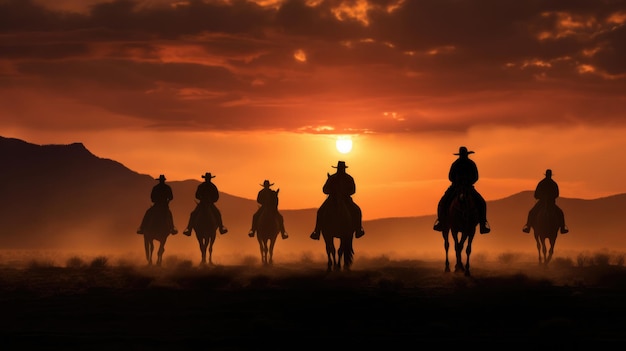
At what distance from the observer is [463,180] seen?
30469 mm

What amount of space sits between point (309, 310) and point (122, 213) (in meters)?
131

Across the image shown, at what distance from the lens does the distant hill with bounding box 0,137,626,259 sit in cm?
13533

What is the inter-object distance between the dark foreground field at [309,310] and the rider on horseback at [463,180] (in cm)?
159

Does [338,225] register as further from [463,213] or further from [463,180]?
[463,180]

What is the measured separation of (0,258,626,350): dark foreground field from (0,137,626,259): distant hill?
304 ft

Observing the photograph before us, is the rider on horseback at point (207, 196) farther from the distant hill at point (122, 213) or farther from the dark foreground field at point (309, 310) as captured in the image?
the distant hill at point (122, 213)

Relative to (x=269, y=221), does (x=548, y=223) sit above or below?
below

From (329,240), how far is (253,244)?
93.9 m

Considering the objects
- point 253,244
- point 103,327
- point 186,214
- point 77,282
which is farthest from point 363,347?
point 186,214

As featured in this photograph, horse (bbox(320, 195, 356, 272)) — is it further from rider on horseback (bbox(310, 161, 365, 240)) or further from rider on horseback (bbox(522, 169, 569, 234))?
rider on horseback (bbox(522, 169, 569, 234))

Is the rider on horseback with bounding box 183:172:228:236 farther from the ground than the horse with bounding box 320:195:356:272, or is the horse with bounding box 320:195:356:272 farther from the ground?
the rider on horseback with bounding box 183:172:228:236

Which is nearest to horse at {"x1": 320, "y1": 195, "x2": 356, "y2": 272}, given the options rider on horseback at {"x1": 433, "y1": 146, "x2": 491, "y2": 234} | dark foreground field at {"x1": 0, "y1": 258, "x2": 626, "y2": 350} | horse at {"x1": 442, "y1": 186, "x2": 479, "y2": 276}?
dark foreground field at {"x1": 0, "y1": 258, "x2": 626, "y2": 350}

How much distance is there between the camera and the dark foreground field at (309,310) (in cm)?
1825

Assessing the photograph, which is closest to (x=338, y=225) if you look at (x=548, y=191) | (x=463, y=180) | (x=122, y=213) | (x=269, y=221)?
(x=463, y=180)
